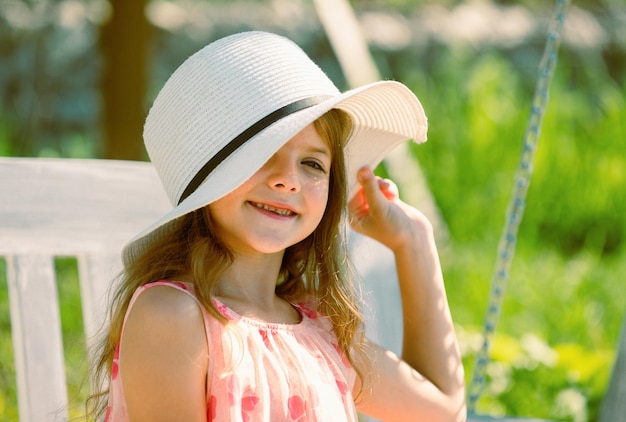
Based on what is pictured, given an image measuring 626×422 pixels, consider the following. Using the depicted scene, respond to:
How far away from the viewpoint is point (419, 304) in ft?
6.97

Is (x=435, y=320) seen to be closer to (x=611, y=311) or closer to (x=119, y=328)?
(x=119, y=328)

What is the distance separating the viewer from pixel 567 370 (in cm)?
347

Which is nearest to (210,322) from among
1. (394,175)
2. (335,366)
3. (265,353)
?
(265,353)

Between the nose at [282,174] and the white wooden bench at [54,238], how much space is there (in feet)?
1.92

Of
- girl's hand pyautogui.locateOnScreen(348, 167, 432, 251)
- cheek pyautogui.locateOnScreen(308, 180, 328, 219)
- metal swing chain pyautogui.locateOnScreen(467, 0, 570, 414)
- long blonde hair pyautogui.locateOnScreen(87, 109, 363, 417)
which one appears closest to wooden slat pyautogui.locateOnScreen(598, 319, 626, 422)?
metal swing chain pyautogui.locateOnScreen(467, 0, 570, 414)

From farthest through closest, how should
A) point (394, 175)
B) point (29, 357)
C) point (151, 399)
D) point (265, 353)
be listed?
point (394, 175) → point (29, 357) → point (265, 353) → point (151, 399)

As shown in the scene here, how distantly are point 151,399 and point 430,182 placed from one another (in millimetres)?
3790

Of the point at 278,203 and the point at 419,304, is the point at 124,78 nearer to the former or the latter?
the point at 419,304

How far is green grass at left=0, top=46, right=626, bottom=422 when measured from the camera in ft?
11.5

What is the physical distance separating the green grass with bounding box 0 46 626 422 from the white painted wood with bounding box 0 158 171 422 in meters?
1.18

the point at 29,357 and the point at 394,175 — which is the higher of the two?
the point at 29,357

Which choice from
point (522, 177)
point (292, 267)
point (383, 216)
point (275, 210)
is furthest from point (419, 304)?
point (275, 210)

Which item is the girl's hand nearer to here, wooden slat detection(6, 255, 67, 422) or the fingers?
the fingers

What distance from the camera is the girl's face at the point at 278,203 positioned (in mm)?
1688
